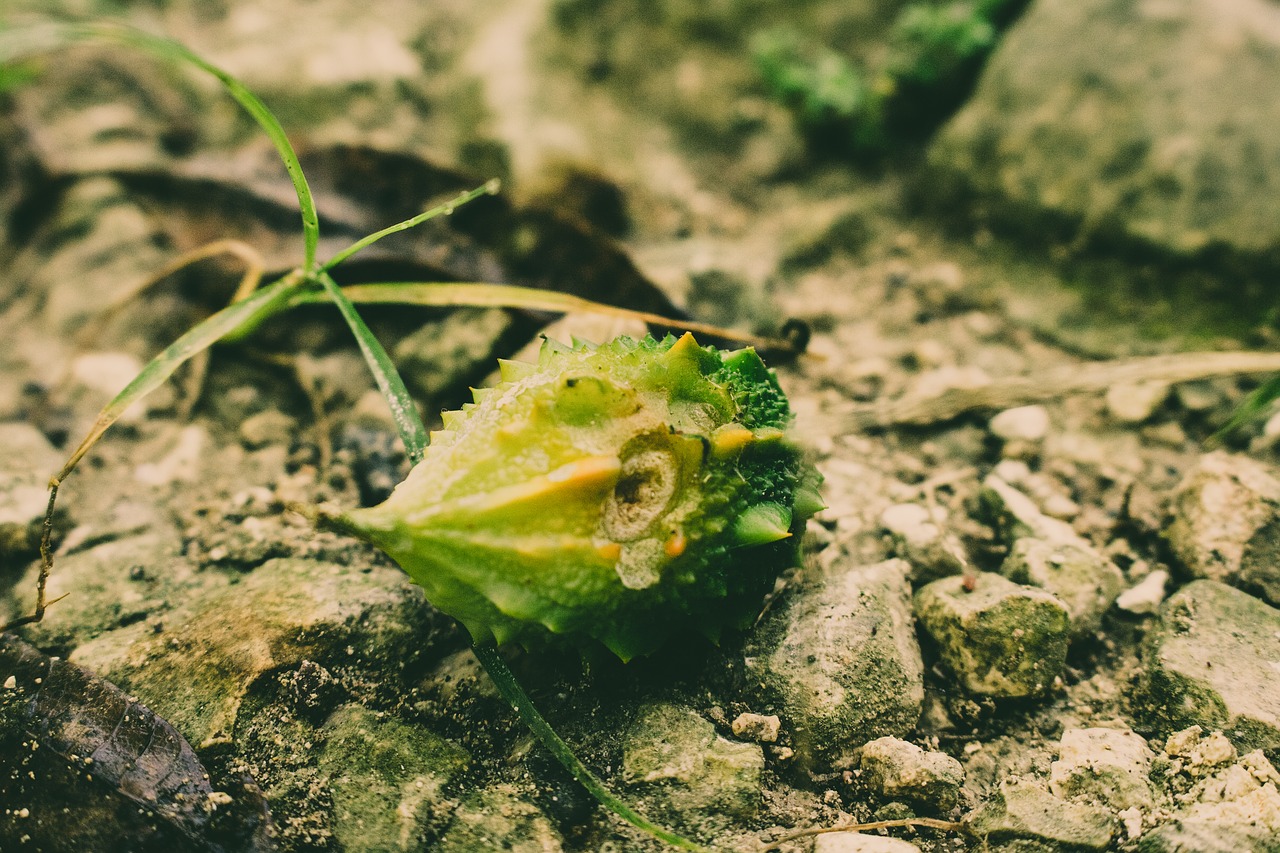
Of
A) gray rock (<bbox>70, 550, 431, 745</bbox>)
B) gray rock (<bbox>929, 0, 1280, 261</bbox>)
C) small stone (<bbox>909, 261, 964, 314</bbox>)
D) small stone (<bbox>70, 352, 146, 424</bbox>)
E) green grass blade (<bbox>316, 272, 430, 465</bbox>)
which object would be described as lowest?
gray rock (<bbox>70, 550, 431, 745</bbox>)

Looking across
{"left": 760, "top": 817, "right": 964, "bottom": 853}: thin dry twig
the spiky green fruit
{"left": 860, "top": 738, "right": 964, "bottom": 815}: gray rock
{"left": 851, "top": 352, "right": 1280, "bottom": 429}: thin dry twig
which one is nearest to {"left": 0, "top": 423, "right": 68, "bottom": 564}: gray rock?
the spiky green fruit

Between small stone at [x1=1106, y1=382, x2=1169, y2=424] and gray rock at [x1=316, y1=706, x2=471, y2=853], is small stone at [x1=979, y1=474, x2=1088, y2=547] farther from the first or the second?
gray rock at [x1=316, y1=706, x2=471, y2=853]

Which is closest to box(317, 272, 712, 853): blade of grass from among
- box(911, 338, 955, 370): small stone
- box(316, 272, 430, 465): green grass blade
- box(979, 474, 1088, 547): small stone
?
box(316, 272, 430, 465): green grass blade

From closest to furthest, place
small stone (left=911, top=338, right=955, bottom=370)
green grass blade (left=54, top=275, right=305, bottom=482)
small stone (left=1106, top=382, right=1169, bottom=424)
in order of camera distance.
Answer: green grass blade (left=54, top=275, right=305, bottom=482), small stone (left=1106, top=382, right=1169, bottom=424), small stone (left=911, top=338, right=955, bottom=370)

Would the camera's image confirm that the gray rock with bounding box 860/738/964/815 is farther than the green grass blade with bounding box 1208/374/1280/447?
No

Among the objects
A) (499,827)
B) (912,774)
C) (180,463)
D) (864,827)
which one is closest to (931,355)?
(912,774)

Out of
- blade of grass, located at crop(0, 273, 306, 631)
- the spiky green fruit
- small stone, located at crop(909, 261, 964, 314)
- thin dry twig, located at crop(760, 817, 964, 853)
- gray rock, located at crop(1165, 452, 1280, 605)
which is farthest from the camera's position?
small stone, located at crop(909, 261, 964, 314)

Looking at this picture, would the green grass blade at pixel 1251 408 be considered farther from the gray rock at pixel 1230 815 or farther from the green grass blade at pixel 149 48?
the green grass blade at pixel 149 48

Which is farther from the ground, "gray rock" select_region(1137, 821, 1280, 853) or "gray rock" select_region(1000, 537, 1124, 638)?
"gray rock" select_region(1000, 537, 1124, 638)
